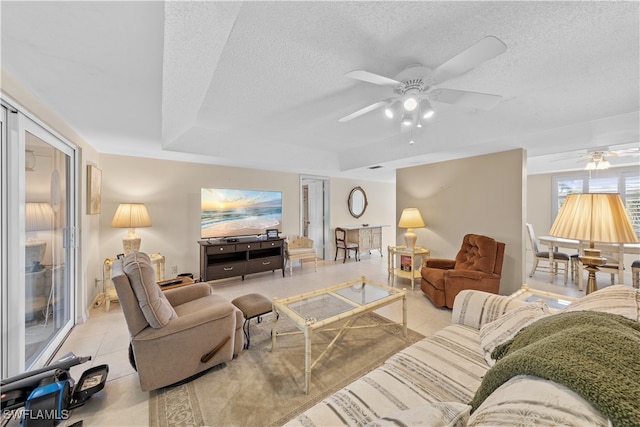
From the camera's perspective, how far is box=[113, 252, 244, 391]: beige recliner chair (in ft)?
5.17

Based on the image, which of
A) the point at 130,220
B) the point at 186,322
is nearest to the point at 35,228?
the point at 130,220

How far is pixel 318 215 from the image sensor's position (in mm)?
5992

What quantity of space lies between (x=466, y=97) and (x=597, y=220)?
1107 millimetres

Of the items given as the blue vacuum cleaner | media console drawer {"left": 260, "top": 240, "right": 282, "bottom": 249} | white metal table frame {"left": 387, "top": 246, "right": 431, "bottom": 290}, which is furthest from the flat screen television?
the blue vacuum cleaner

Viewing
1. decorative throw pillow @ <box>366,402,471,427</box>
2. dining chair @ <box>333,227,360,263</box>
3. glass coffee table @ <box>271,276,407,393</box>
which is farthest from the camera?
dining chair @ <box>333,227,360,263</box>

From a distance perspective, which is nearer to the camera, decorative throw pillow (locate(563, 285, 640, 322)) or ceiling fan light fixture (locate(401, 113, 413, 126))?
decorative throw pillow (locate(563, 285, 640, 322))

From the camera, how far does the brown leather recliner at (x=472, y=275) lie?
2.90 m

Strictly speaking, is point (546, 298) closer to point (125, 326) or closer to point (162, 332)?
point (162, 332)

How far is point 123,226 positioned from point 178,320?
2.34m

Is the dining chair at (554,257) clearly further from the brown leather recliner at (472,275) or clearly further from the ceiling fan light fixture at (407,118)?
the ceiling fan light fixture at (407,118)

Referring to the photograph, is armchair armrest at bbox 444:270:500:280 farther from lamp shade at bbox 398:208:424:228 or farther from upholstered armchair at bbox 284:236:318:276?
upholstered armchair at bbox 284:236:318:276

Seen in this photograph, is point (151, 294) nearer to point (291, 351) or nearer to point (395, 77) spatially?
point (291, 351)

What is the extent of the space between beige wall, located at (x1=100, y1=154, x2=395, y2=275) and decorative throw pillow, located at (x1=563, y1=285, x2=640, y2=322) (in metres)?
4.49

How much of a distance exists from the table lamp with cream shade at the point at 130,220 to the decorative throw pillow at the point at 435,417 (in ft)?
12.6
